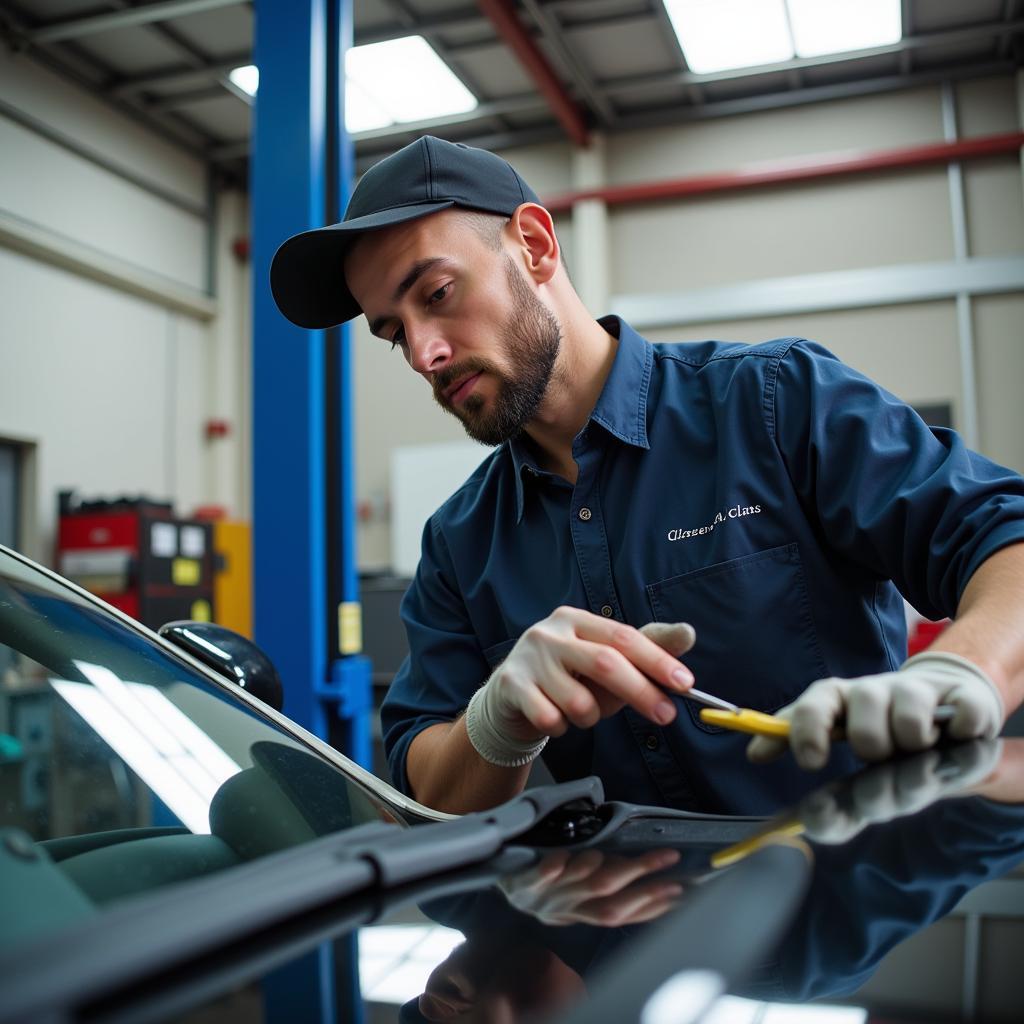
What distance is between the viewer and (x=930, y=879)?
1.85 feet

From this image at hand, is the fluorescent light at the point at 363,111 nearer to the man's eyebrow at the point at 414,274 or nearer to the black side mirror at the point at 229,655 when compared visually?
the man's eyebrow at the point at 414,274

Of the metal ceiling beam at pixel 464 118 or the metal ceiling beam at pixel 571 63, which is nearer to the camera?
the metal ceiling beam at pixel 571 63

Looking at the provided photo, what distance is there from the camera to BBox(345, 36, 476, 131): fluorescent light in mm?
6070

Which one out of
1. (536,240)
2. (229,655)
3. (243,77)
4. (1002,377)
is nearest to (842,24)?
(1002,377)

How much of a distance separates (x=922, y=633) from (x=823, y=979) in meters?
4.87

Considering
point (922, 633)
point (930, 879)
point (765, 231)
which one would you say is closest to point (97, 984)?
point (930, 879)

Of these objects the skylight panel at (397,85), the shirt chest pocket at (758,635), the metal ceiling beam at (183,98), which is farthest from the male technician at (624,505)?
the metal ceiling beam at (183,98)

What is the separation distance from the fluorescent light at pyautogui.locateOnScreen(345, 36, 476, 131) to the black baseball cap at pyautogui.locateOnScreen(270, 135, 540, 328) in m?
4.78

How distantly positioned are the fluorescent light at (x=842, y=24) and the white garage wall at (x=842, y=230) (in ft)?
2.10

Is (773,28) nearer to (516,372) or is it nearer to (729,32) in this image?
(729,32)

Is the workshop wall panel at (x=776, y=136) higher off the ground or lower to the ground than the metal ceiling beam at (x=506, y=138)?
lower

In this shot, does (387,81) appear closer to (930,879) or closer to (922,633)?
(922,633)

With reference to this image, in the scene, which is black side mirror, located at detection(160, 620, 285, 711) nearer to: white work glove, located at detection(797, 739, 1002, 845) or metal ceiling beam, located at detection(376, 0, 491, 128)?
white work glove, located at detection(797, 739, 1002, 845)

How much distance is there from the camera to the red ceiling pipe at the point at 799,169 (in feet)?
20.9
